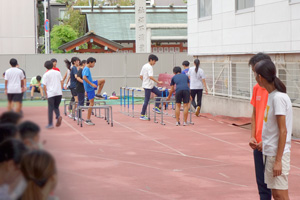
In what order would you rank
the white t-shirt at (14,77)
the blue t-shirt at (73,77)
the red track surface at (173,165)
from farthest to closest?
the red track surface at (173,165) < the blue t-shirt at (73,77) < the white t-shirt at (14,77)

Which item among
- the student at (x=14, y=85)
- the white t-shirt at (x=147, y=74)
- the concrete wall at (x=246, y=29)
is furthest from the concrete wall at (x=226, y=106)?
the student at (x=14, y=85)

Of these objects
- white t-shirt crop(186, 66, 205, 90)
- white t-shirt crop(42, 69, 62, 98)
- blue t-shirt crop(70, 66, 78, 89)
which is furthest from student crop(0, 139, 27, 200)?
white t-shirt crop(186, 66, 205, 90)

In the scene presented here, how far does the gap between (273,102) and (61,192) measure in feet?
13.4

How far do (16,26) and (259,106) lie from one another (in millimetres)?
4422

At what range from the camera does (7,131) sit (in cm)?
66

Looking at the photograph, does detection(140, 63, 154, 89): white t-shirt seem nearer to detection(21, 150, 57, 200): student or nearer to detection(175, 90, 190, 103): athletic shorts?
detection(175, 90, 190, 103): athletic shorts

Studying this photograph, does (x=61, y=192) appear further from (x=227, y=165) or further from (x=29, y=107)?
(x=227, y=165)

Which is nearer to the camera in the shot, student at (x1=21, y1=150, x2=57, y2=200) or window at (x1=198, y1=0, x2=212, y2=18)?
student at (x1=21, y1=150, x2=57, y2=200)

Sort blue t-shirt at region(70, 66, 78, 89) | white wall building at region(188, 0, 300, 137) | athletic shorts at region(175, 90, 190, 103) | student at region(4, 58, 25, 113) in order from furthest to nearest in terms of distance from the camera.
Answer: athletic shorts at region(175, 90, 190, 103) → white wall building at region(188, 0, 300, 137) → blue t-shirt at region(70, 66, 78, 89) → student at region(4, 58, 25, 113)

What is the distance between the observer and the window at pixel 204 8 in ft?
59.9

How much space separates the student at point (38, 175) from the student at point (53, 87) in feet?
0.76

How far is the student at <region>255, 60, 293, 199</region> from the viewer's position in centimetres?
457

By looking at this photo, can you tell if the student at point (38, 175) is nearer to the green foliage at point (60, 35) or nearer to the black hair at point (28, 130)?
the black hair at point (28, 130)

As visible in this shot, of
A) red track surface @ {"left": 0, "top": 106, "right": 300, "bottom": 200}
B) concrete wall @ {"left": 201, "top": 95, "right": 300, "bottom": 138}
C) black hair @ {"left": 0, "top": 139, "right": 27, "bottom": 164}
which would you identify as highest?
black hair @ {"left": 0, "top": 139, "right": 27, "bottom": 164}
